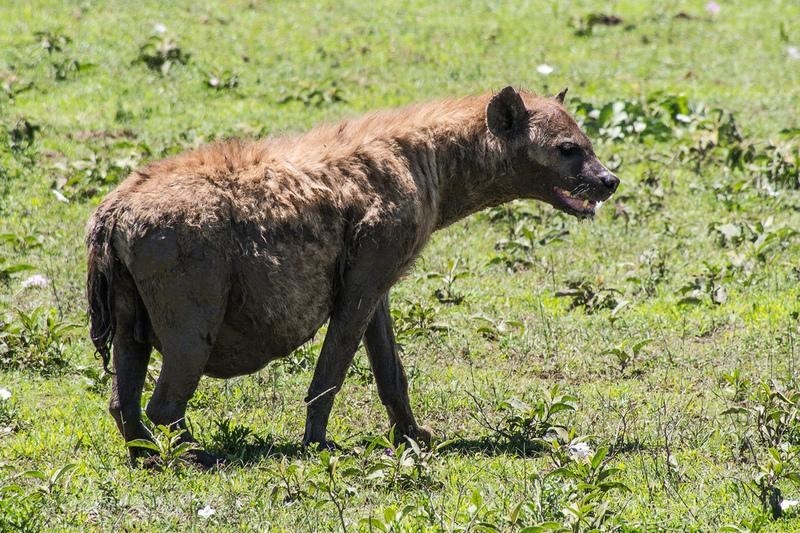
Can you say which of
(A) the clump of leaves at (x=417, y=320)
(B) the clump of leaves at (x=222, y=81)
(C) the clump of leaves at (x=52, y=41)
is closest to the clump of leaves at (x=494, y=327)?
(A) the clump of leaves at (x=417, y=320)

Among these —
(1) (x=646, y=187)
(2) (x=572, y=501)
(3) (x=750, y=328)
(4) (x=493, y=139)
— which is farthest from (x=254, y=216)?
(1) (x=646, y=187)

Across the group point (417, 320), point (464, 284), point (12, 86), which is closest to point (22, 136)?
point (12, 86)

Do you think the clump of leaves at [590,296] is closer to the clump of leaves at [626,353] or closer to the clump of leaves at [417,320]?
the clump of leaves at [626,353]

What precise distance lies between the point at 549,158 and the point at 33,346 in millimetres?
3334

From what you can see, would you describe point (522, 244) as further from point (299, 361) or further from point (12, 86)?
point (12, 86)

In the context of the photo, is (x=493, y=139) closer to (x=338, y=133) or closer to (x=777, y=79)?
(x=338, y=133)

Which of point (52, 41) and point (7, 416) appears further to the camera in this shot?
point (52, 41)

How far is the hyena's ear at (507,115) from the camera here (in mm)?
7449

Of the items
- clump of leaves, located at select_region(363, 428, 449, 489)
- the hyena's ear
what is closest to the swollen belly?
clump of leaves, located at select_region(363, 428, 449, 489)

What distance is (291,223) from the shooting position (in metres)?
6.85

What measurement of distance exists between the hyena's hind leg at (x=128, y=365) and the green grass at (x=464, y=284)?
194mm

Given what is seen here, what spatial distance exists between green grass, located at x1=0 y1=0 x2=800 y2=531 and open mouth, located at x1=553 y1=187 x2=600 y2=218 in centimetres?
112

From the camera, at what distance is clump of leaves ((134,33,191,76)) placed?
561 inches

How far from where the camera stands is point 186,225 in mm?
6473
